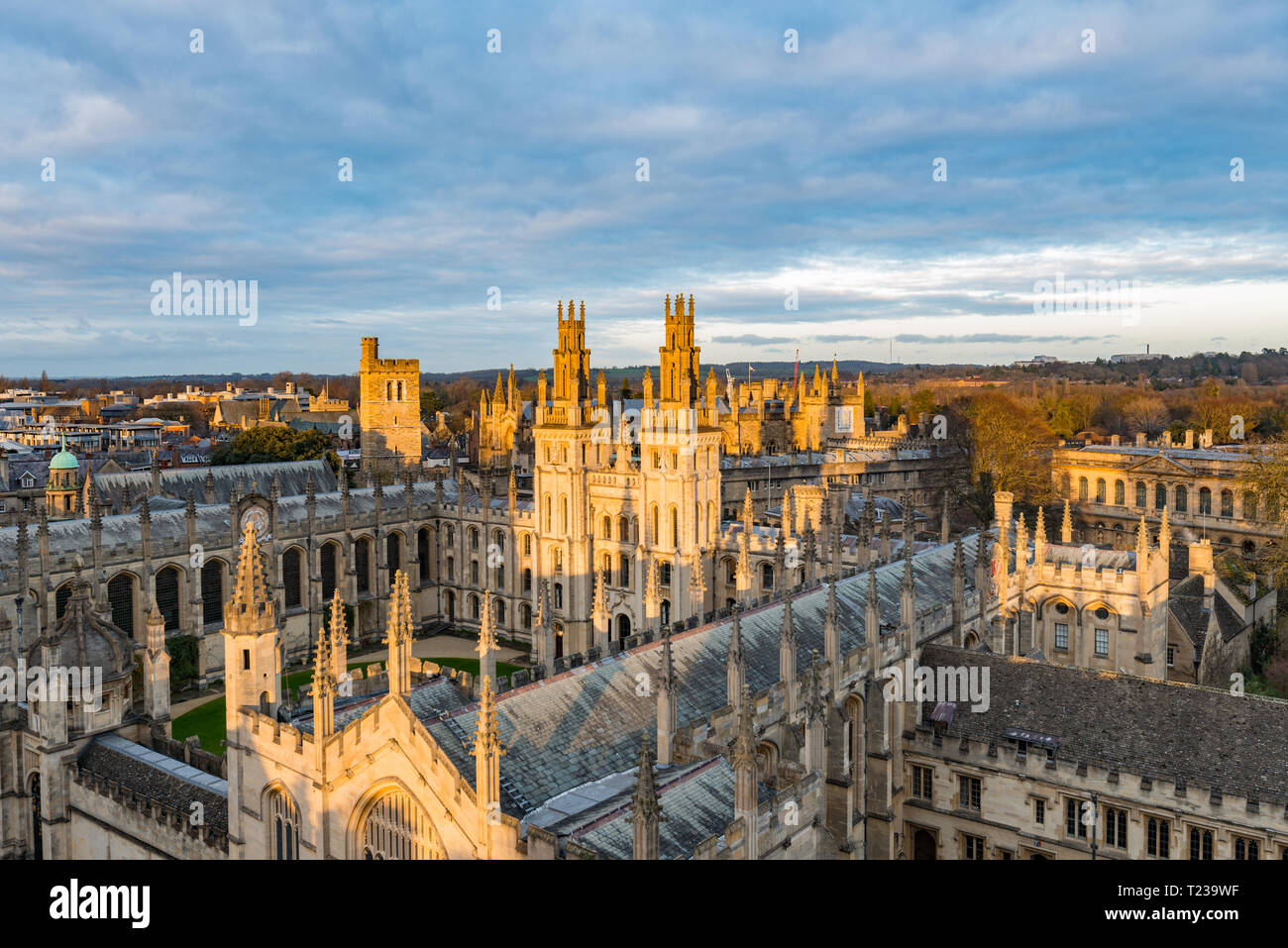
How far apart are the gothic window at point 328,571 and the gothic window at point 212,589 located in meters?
6.31

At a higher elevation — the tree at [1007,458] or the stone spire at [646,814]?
the tree at [1007,458]

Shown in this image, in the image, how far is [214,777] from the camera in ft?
83.3

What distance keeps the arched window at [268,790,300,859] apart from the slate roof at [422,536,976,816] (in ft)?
12.9

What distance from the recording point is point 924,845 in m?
30.3

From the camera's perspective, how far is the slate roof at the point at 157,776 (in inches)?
939

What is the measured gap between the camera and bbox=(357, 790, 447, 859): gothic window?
18.5 metres

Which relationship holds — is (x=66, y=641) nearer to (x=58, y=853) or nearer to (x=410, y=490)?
(x=58, y=853)

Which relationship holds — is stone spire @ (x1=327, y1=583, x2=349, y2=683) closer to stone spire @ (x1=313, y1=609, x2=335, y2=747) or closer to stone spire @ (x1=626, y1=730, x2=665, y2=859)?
stone spire @ (x1=313, y1=609, x2=335, y2=747)

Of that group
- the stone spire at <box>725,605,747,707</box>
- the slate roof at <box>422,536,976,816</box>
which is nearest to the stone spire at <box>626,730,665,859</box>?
the slate roof at <box>422,536,976,816</box>

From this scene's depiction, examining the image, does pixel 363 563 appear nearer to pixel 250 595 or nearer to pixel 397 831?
pixel 250 595

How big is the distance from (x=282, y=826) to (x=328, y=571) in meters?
37.3

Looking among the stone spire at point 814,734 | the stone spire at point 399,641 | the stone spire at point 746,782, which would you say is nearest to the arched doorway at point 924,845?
the stone spire at point 814,734

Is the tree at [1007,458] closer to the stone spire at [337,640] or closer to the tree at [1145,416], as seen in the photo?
the tree at [1145,416]

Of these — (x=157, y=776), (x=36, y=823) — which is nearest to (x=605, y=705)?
(x=157, y=776)
